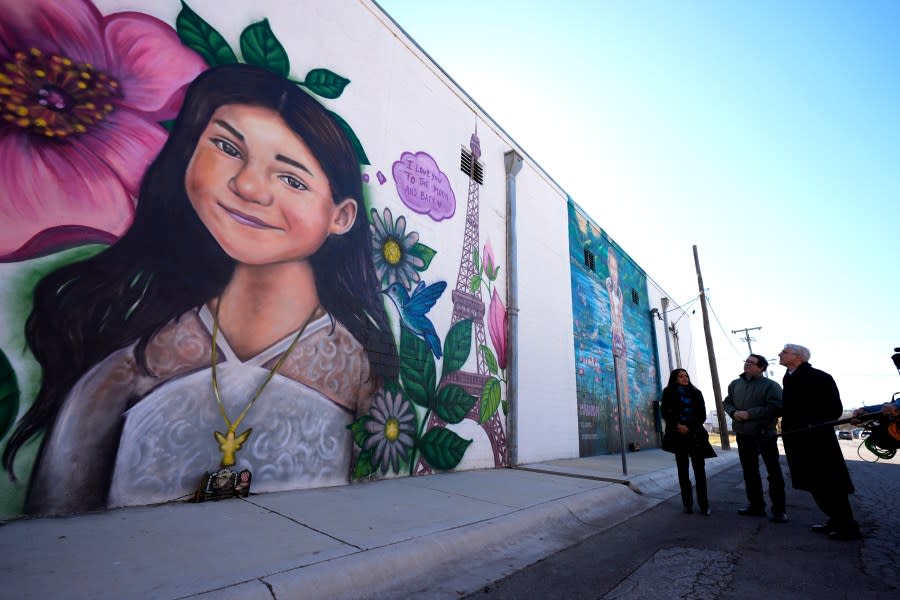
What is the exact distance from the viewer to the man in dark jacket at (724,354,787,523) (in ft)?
14.5

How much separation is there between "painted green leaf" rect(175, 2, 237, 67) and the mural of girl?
132 mm

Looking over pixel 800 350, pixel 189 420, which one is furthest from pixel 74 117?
pixel 800 350

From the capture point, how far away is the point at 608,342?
12.3 metres

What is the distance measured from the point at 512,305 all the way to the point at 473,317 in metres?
1.28

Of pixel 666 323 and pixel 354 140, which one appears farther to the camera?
pixel 666 323

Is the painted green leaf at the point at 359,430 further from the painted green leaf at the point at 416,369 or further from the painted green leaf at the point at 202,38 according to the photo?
the painted green leaf at the point at 202,38

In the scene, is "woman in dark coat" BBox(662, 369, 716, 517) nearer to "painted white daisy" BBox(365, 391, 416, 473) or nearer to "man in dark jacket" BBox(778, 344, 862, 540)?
"man in dark jacket" BBox(778, 344, 862, 540)

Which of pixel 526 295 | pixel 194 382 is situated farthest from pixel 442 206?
pixel 194 382

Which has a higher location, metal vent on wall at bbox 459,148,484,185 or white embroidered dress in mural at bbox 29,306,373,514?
metal vent on wall at bbox 459,148,484,185

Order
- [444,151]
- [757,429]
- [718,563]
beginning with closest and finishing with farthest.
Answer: [718,563] < [757,429] < [444,151]

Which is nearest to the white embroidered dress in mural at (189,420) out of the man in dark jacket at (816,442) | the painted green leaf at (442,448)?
the painted green leaf at (442,448)

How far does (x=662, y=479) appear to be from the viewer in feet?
22.2

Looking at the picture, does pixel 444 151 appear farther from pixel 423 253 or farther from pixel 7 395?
pixel 7 395

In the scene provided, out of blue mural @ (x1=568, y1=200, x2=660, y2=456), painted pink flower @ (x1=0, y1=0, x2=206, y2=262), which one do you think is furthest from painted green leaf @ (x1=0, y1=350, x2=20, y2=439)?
blue mural @ (x1=568, y1=200, x2=660, y2=456)
